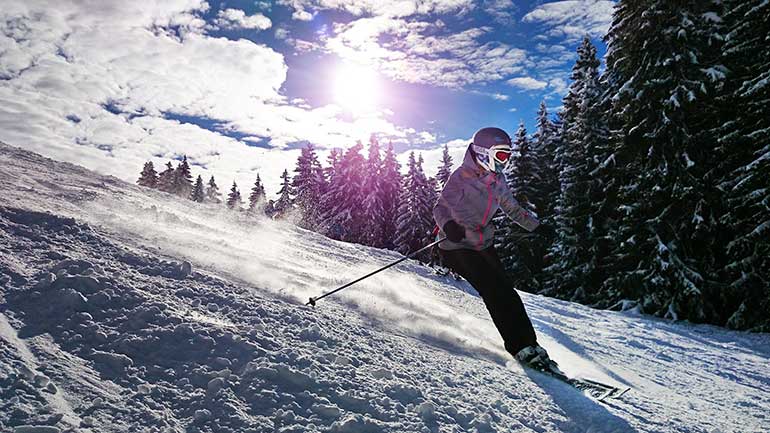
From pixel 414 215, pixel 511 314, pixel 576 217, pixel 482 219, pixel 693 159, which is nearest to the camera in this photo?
pixel 511 314

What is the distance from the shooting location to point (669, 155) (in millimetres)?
13297

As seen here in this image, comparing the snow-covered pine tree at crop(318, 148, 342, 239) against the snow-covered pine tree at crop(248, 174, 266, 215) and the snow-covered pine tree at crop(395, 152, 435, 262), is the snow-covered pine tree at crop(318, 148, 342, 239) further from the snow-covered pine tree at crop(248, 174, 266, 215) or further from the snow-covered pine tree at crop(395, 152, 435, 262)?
the snow-covered pine tree at crop(248, 174, 266, 215)

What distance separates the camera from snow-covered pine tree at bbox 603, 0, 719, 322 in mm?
12625

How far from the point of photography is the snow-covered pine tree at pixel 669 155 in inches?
497

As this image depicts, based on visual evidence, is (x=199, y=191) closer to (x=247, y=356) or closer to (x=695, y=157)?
(x=695, y=157)

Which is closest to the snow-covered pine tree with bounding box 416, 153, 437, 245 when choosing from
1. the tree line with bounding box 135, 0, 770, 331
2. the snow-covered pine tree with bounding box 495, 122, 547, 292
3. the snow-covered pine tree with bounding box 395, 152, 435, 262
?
the snow-covered pine tree with bounding box 395, 152, 435, 262

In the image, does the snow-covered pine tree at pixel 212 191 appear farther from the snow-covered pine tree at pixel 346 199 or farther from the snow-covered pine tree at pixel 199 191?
the snow-covered pine tree at pixel 346 199

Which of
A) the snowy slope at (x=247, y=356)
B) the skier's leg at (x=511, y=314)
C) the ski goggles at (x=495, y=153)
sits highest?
the ski goggles at (x=495, y=153)

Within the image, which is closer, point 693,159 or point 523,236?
point 693,159

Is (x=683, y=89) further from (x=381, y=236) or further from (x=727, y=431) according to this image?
(x=381, y=236)

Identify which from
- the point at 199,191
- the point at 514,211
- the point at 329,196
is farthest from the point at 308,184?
the point at 514,211

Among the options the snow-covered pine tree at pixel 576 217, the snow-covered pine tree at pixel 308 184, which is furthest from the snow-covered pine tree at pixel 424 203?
the snow-covered pine tree at pixel 576 217

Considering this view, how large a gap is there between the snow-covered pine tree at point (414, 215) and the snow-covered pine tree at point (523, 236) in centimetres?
877

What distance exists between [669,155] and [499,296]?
1167cm
